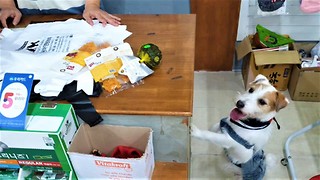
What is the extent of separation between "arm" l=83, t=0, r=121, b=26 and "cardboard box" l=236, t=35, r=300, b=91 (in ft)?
3.48

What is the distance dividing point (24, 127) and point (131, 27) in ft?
2.33

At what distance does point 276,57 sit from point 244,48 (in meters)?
0.22

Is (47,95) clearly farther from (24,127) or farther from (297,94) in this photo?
(297,94)

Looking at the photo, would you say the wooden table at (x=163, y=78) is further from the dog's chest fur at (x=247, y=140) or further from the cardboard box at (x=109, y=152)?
the dog's chest fur at (x=247, y=140)

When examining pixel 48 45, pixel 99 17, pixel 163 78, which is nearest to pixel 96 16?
pixel 99 17

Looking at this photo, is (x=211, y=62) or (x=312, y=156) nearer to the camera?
(x=312, y=156)

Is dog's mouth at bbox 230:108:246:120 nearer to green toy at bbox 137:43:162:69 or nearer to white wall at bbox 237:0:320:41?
green toy at bbox 137:43:162:69

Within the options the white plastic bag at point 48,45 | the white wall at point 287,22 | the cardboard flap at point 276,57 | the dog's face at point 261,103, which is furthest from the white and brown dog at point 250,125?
the white wall at point 287,22

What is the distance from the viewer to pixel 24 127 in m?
1.01

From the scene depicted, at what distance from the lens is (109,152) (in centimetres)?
129

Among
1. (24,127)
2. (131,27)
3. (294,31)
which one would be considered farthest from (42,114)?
(294,31)

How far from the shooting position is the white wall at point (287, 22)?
225 centimetres

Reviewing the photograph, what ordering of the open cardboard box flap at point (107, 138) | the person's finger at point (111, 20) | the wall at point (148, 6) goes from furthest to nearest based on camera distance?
the wall at point (148, 6), the person's finger at point (111, 20), the open cardboard box flap at point (107, 138)

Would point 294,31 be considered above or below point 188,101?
below
